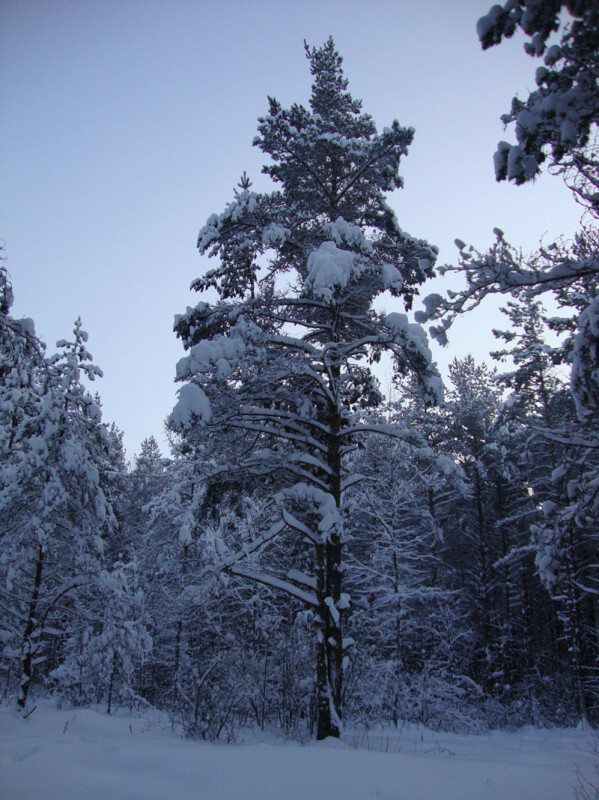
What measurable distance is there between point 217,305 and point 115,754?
20.9ft

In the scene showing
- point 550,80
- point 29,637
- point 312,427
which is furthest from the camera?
point 29,637

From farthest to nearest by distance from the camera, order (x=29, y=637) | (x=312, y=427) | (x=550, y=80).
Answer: (x=29, y=637)
(x=312, y=427)
(x=550, y=80)

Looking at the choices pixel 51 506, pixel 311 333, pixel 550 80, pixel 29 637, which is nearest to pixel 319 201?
pixel 311 333

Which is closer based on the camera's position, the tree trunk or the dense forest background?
the dense forest background

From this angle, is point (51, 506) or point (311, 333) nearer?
point (311, 333)

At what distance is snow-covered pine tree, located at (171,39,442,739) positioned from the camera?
23.0ft

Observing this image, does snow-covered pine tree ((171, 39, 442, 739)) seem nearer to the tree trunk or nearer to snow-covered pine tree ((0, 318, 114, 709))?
snow-covered pine tree ((0, 318, 114, 709))

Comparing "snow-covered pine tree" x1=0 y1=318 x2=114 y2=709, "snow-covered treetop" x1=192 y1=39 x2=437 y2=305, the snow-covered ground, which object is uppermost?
"snow-covered treetop" x1=192 y1=39 x2=437 y2=305

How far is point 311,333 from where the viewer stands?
30.3 feet

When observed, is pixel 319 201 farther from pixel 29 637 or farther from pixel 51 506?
pixel 29 637

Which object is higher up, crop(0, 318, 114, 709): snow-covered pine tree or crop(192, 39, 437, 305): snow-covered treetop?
crop(192, 39, 437, 305): snow-covered treetop

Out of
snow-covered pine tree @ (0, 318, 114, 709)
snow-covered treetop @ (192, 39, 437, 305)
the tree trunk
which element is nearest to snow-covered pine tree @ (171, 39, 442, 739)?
snow-covered treetop @ (192, 39, 437, 305)

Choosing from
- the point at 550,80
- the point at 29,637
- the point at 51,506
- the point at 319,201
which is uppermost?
the point at 319,201

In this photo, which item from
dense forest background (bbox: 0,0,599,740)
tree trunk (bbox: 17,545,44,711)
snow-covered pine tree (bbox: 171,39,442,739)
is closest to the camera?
dense forest background (bbox: 0,0,599,740)
